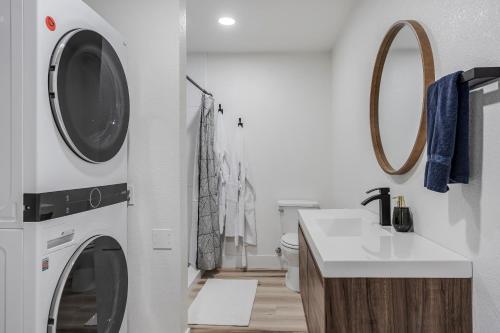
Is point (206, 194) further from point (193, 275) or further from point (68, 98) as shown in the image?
point (68, 98)

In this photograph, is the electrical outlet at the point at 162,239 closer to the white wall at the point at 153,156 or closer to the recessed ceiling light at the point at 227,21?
the white wall at the point at 153,156

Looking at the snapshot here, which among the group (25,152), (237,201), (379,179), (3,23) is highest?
(3,23)

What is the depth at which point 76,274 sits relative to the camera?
1.25 m

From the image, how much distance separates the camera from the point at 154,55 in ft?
6.02

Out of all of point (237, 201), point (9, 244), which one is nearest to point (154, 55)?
point (9, 244)

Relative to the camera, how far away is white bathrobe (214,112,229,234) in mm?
3527

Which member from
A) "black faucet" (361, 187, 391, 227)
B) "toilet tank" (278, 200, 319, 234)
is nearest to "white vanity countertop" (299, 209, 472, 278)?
"black faucet" (361, 187, 391, 227)

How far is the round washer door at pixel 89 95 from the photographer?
116cm

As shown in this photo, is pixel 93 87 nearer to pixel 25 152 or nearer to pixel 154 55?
pixel 25 152

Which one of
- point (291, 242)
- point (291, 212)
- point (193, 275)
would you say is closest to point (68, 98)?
point (291, 242)

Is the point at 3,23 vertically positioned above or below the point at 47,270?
above

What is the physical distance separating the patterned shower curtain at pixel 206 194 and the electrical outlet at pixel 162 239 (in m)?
1.51

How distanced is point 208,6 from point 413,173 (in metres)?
2.05

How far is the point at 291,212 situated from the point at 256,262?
2.46ft
